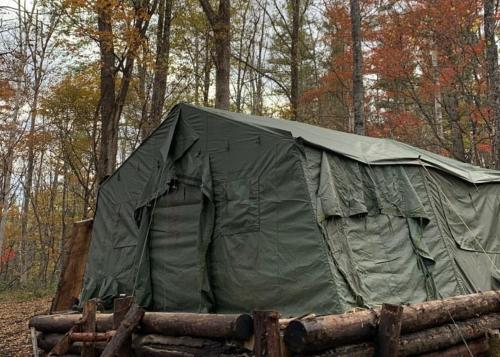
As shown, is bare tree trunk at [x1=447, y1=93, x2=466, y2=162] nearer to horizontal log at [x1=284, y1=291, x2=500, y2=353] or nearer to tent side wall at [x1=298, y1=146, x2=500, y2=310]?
tent side wall at [x1=298, y1=146, x2=500, y2=310]

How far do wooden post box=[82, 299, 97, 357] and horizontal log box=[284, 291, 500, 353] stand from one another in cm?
254

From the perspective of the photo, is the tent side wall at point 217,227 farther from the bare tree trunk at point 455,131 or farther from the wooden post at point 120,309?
the bare tree trunk at point 455,131

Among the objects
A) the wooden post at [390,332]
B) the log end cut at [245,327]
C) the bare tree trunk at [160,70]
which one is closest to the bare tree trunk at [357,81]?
the bare tree trunk at [160,70]

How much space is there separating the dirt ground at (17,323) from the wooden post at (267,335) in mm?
5459

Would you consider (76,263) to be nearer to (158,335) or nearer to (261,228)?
(158,335)

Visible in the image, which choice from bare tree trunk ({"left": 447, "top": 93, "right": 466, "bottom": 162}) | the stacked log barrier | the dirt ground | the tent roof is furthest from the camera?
bare tree trunk ({"left": 447, "top": 93, "right": 466, "bottom": 162})

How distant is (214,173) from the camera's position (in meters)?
6.28

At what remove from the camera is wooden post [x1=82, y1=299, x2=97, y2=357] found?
529cm

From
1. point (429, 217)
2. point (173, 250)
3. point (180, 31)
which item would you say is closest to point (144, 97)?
point (180, 31)

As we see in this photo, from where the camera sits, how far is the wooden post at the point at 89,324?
529 centimetres

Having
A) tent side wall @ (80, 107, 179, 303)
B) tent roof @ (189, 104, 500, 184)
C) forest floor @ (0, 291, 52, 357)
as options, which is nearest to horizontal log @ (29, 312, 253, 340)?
tent side wall @ (80, 107, 179, 303)

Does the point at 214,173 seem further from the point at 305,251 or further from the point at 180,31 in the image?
the point at 180,31

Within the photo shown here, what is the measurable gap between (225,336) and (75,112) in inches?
570

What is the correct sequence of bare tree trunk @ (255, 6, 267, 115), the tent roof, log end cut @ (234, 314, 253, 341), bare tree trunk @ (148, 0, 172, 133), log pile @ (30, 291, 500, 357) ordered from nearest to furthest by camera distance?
log pile @ (30, 291, 500, 357) → log end cut @ (234, 314, 253, 341) → the tent roof → bare tree trunk @ (148, 0, 172, 133) → bare tree trunk @ (255, 6, 267, 115)
